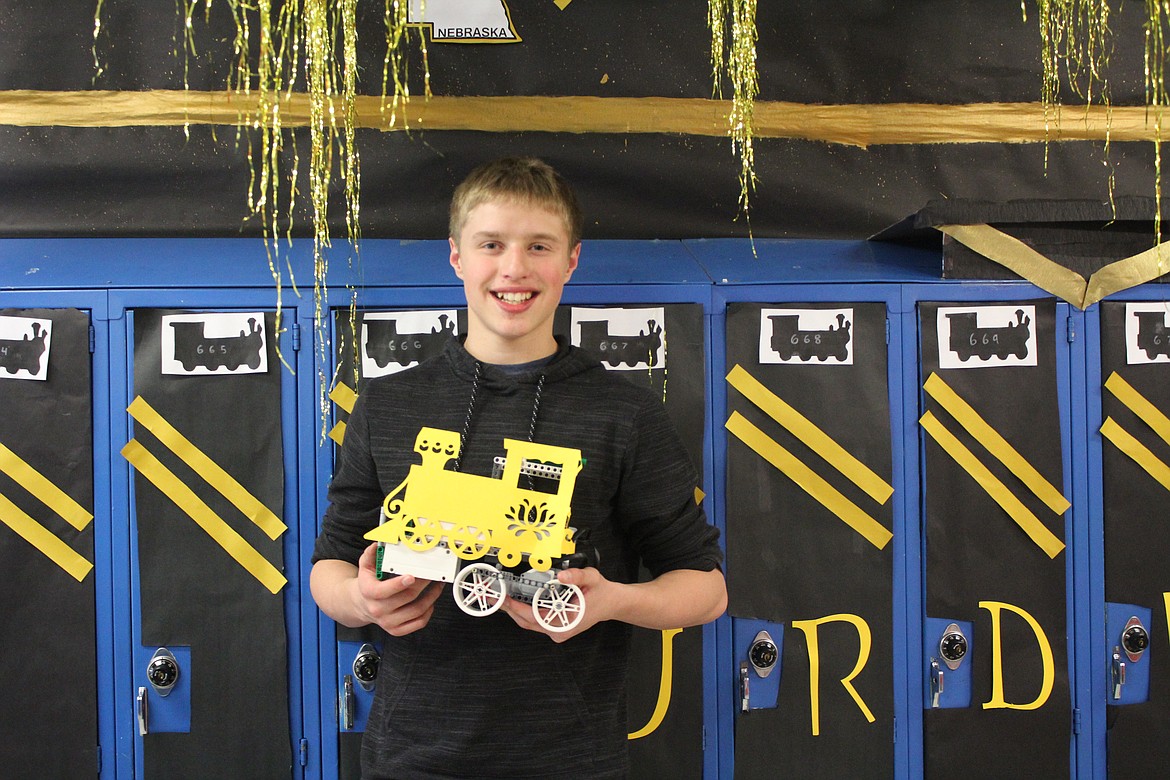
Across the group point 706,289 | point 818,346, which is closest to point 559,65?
point 706,289

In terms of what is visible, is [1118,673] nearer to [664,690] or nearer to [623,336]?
[664,690]

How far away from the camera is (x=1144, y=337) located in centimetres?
211

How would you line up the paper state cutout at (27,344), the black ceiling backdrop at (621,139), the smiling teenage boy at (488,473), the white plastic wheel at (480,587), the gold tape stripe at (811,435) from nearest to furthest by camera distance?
the white plastic wheel at (480,587) → the smiling teenage boy at (488,473) → the paper state cutout at (27,344) → the gold tape stripe at (811,435) → the black ceiling backdrop at (621,139)

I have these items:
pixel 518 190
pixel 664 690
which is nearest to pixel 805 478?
pixel 664 690

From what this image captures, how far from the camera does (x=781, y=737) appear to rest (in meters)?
2.04

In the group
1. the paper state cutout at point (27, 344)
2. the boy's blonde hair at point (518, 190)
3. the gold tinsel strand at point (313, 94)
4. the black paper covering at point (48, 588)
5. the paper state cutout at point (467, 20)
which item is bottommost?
the black paper covering at point (48, 588)

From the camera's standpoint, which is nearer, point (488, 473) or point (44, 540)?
point (488, 473)

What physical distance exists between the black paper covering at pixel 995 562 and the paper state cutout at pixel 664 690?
2.04 ft

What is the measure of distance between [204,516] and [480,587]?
43.1 inches

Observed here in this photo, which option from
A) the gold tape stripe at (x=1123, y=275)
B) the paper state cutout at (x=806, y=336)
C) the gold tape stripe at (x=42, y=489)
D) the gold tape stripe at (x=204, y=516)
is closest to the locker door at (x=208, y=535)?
the gold tape stripe at (x=204, y=516)

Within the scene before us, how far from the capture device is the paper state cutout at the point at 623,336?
2.00m

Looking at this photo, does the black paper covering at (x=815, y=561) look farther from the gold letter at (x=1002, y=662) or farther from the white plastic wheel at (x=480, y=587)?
the white plastic wheel at (x=480, y=587)

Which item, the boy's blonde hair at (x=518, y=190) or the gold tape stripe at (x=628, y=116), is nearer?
the boy's blonde hair at (x=518, y=190)

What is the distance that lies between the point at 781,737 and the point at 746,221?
4.49ft
